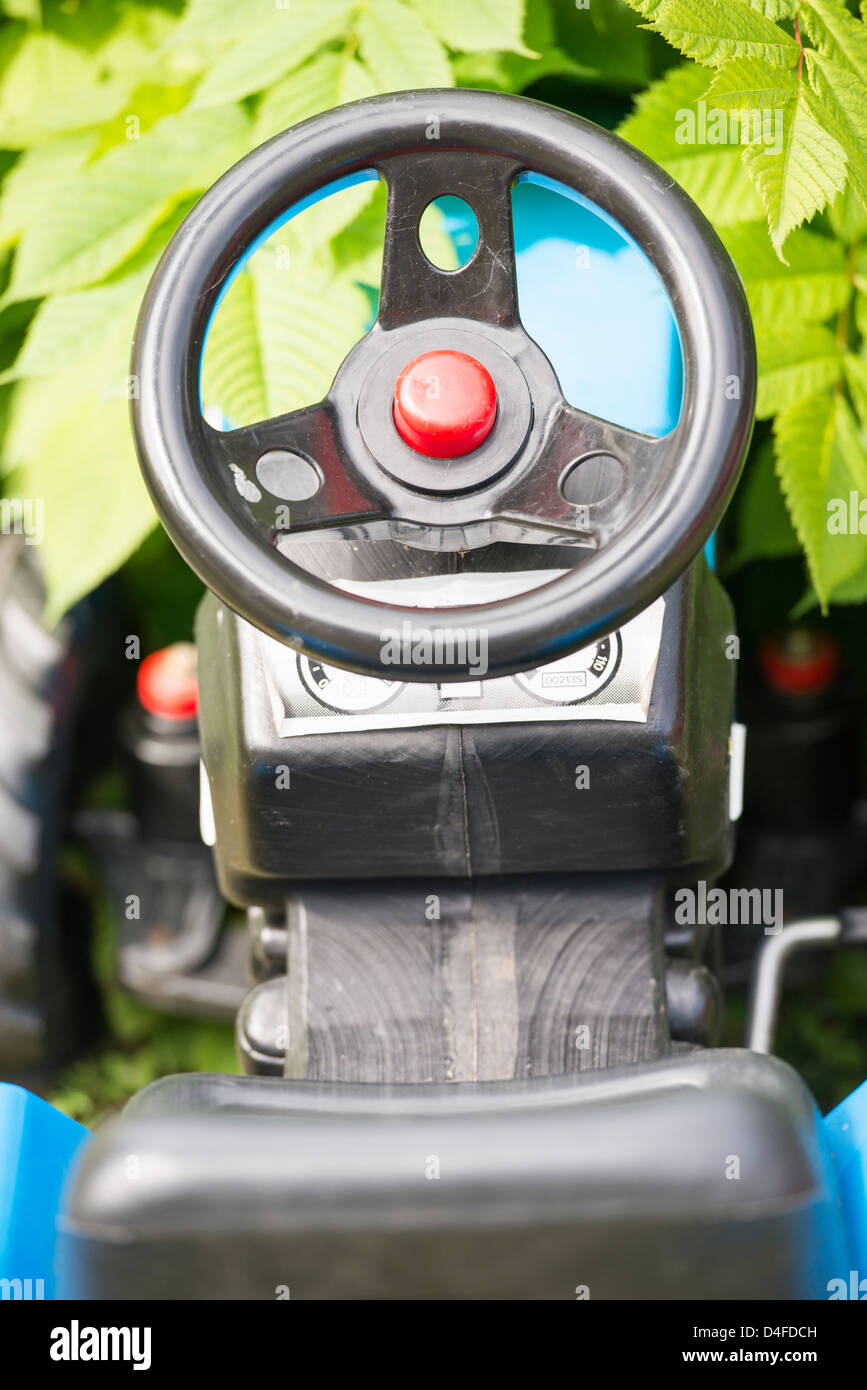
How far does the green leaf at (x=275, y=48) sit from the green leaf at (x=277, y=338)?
0.15 metres

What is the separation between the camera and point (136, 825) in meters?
1.75

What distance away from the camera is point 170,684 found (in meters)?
1.70

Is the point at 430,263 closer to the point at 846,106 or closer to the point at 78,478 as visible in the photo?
the point at 846,106

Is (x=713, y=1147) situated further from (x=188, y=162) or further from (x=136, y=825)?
(x=136, y=825)

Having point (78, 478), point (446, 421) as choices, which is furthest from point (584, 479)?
point (78, 478)

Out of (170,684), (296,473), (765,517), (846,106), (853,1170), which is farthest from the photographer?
(170,684)

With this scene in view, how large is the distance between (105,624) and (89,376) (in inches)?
14.7

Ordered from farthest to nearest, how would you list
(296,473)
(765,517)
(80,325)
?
1. (765,517)
2. (80,325)
3. (296,473)

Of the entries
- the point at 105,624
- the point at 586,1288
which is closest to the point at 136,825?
the point at 105,624

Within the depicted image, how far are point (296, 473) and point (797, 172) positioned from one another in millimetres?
461

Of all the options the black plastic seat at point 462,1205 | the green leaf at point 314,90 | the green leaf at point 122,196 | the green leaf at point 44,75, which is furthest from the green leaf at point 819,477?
the green leaf at point 44,75

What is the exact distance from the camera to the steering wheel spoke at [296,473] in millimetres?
960

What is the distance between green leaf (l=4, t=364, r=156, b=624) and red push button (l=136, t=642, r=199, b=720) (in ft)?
0.75

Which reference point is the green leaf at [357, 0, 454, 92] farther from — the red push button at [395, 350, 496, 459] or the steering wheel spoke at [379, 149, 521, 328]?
the red push button at [395, 350, 496, 459]
